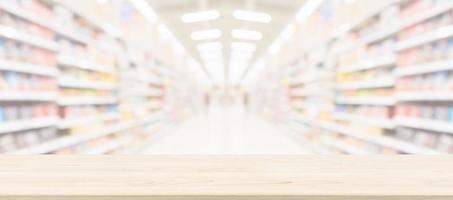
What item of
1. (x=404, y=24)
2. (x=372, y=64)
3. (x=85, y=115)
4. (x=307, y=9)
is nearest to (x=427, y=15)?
(x=404, y=24)

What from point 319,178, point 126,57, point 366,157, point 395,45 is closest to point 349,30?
point 395,45

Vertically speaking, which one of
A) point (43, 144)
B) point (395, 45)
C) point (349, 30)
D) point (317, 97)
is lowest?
point (43, 144)

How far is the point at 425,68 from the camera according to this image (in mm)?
2904

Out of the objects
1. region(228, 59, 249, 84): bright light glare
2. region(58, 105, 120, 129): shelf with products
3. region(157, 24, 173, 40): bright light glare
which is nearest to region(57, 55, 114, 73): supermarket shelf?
region(58, 105, 120, 129): shelf with products

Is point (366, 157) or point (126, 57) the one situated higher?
point (126, 57)

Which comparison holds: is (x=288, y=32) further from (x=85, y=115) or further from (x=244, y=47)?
(x=85, y=115)

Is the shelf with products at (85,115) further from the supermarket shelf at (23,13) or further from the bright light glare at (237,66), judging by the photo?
the bright light glare at (237,66)

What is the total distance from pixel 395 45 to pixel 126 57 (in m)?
4.05

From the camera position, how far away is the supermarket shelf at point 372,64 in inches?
140

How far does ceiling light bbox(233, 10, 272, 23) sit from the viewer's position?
7.27 metres

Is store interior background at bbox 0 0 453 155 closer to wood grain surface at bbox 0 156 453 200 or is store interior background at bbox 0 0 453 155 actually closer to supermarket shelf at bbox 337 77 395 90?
supermarket shelf at bbox 337 77 395 90

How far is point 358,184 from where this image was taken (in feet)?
2.88

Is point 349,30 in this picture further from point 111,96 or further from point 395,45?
point 111,96

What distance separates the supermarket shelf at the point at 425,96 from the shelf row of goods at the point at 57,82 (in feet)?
11.2
